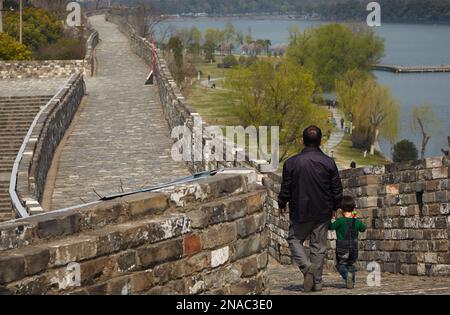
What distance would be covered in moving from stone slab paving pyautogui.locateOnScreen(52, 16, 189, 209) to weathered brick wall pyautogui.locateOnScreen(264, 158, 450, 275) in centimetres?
324

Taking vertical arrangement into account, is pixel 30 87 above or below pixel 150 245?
below

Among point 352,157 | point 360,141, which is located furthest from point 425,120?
point 352,157

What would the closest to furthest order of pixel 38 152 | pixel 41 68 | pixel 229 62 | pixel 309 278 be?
pixel 309 278, pixel 38 152, pixel 41 68, pixel 229 62

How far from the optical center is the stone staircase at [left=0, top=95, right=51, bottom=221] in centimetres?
2602

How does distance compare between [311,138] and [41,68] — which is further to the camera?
[41,68]

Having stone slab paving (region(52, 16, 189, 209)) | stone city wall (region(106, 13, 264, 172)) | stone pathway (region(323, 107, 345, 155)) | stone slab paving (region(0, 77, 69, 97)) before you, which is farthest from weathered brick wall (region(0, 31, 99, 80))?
stone pathway (region(323, 107, 345, 155))

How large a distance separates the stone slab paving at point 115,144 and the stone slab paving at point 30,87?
1313 millimetres

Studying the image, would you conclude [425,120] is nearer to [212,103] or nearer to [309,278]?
[212,103]

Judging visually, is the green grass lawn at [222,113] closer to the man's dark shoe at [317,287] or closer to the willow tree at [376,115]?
the willow tree at [376,115]

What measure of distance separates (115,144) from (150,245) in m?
19.5

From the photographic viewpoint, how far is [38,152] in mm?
21641

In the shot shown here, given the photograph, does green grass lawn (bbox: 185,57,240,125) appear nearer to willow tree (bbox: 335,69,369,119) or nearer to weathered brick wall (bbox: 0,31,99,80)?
willow tree (bbox: 335,69,369,119)

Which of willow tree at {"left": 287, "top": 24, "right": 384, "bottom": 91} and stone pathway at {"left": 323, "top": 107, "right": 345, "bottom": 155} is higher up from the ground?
willow tree at {"left": 287, "top": 24, "right": 384, "bottom": 91}

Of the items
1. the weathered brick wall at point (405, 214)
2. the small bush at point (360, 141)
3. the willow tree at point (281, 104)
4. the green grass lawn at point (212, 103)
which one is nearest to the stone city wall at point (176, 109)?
the weathered brick wall at point (405, 214)
